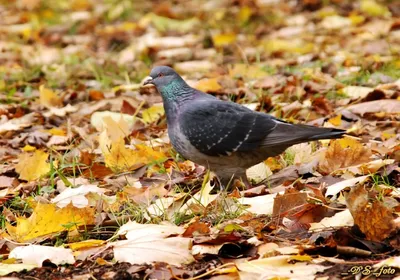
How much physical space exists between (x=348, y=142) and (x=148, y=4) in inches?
308

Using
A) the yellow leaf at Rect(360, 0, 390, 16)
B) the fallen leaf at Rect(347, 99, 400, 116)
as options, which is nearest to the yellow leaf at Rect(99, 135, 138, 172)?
the fallen leaf at Rect(347, 99, 400, 116)

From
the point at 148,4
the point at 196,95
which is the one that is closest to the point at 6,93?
the point at 196,95

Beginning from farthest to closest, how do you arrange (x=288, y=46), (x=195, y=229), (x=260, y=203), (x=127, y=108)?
(x=288, y=46), (x=127, y=108), (x=260, y=203), (x=195, y=229)

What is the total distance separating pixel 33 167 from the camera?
5000 mm

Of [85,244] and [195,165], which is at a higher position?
[85,244]

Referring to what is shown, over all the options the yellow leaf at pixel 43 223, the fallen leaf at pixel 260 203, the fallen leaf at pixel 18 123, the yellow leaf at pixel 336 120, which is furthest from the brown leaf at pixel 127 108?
the yellow leaf at pixel 43 223

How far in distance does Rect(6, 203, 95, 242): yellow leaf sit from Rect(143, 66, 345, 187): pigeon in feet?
3.69

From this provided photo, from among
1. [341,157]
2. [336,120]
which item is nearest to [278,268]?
[341,157]

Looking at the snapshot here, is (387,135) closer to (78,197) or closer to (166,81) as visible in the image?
(166,81)

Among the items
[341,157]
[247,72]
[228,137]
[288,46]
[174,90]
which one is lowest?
[288,46]

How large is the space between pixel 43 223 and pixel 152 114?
8.21 feet

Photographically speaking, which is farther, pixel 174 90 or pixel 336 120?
pixel 336 120

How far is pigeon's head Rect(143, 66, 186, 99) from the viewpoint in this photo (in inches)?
206

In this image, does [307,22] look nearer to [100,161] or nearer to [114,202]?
[100,161]
